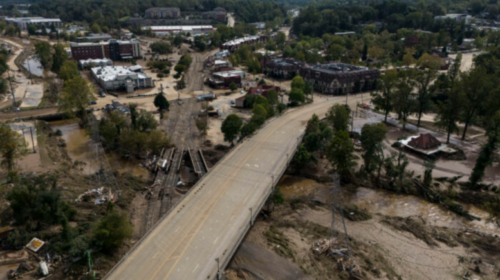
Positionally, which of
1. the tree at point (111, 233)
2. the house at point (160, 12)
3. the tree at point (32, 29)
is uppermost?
the house at point (160, 12)

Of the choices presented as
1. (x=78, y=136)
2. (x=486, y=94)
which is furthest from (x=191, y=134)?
(x=486, y=94)

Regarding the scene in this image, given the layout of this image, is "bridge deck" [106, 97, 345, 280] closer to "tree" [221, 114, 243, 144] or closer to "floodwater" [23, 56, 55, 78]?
"tree" [221, 114, 243, 144]

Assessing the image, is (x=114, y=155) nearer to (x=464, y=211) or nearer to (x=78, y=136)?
(x=78, y=136)

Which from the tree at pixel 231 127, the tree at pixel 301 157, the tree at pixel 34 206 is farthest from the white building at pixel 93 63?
the tree at pixel 301 157

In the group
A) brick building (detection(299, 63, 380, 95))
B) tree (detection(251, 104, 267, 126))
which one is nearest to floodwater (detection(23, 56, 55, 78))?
brick building (detection(299, 63, 380, 95))

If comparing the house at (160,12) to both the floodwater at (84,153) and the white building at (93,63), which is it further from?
the floodwater at (84,153)

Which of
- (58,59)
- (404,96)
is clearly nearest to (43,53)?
(58,59)
